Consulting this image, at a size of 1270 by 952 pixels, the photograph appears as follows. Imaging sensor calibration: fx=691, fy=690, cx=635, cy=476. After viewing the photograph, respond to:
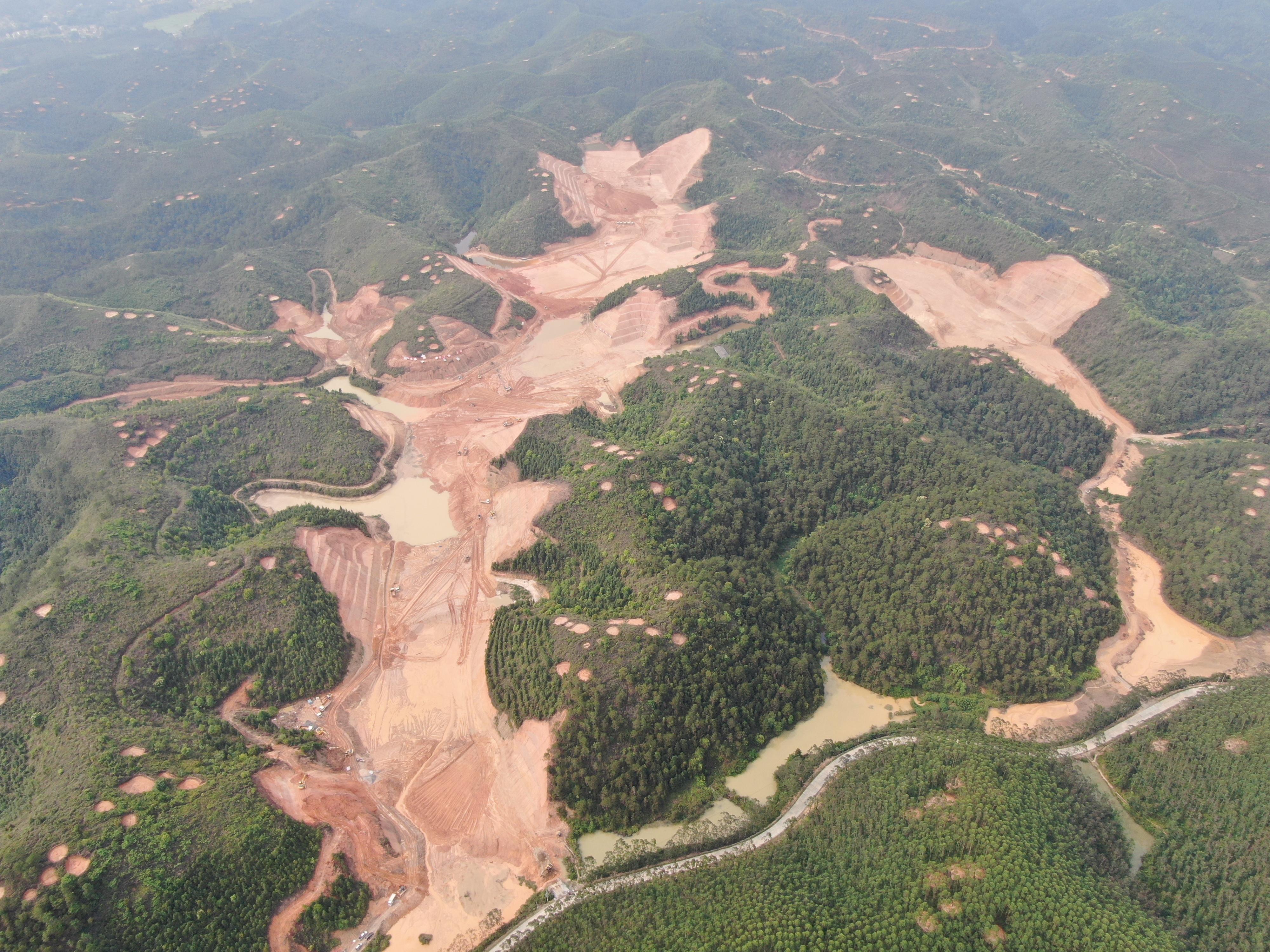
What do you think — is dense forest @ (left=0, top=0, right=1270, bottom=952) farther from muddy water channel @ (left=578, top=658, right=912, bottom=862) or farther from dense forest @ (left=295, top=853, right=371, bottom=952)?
muddy water channel @ (left=578, top=658, right=912, bottom=862)

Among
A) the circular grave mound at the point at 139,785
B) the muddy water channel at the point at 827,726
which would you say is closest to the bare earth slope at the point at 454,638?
the circular grave mound at the point at 139,785

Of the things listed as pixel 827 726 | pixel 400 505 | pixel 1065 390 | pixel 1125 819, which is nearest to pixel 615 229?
pixel 400 505

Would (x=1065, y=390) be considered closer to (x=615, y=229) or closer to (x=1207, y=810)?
(x=1207, y=810)

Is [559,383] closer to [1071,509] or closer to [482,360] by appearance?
[482,360]

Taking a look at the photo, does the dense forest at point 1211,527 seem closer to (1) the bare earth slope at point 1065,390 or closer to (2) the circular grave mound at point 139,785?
(1) the bare earth slope at point 1065,390

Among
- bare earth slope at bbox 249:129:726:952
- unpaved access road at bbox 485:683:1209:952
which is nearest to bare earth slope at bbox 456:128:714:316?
bare earth slope at bbox 249:129:726:952
